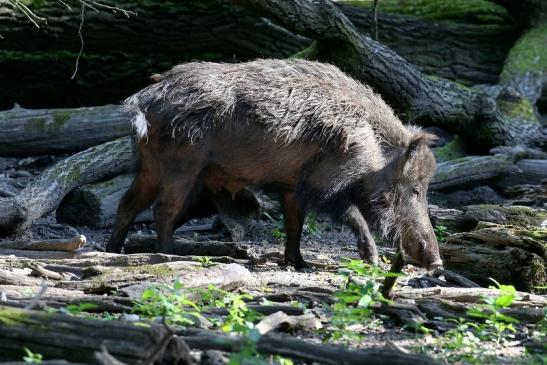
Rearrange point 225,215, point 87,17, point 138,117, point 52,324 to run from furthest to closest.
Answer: point 87,17 < point 225,215 < point 138,117 < point 52,324

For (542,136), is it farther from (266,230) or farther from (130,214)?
(130,214)

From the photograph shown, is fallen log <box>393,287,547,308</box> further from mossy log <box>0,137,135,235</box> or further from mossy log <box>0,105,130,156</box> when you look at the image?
mossy log <box>0,105,130,156</box>

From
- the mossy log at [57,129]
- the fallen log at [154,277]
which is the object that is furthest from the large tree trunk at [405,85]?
the fallen log at [154,277]

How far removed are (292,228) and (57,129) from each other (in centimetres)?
339

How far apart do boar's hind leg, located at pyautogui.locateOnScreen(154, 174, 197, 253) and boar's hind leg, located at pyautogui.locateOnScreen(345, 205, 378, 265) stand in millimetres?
1420

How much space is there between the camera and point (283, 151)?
8.16 m

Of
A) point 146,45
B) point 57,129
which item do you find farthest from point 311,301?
point 146,45

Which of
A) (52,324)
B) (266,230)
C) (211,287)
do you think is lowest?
(266,230)

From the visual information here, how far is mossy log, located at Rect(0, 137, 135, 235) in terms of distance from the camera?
350 inches

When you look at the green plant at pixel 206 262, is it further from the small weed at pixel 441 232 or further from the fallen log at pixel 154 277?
the small weed at pixel 441 232

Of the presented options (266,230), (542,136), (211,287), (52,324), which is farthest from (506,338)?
(542,136)

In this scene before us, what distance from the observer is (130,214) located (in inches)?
339

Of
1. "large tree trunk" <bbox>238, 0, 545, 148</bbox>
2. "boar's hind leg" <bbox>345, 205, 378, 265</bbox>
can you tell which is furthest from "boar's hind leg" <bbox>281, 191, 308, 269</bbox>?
"large tree trunk" <bbox>238, 0, 545, 148</bbox>

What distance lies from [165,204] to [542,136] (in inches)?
240
